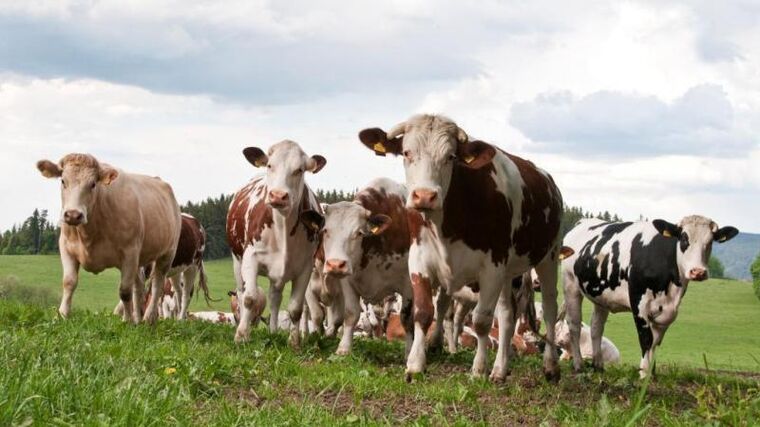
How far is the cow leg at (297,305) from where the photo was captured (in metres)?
10.4

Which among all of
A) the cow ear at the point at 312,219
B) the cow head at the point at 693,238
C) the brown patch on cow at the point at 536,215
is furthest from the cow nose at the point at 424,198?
the cow head at the point at 693,238

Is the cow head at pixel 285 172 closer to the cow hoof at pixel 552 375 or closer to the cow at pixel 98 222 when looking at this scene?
the cow at pixel 98 222

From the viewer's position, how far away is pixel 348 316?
1092 centimetres

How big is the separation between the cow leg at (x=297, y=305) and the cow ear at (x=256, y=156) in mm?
1413

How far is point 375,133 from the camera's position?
27.8 ft

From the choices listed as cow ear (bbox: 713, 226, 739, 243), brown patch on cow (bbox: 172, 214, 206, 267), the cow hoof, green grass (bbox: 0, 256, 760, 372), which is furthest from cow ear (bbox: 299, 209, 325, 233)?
green grass (bbox: 0, 256, 760, 372)

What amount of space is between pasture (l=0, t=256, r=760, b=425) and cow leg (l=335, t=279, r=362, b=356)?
0.89ft

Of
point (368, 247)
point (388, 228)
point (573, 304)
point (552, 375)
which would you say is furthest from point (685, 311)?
point (552, 375)

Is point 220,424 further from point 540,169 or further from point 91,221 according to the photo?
point 91,221

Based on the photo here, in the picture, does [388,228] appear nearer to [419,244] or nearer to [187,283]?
[419,244]

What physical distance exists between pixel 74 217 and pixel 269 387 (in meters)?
4.90

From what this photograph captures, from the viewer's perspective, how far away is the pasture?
4.50 metres

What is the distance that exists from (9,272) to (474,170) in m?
52.8

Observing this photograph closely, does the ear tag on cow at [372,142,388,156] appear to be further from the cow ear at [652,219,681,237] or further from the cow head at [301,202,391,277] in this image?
the cow ear at [652,219,681,237]
